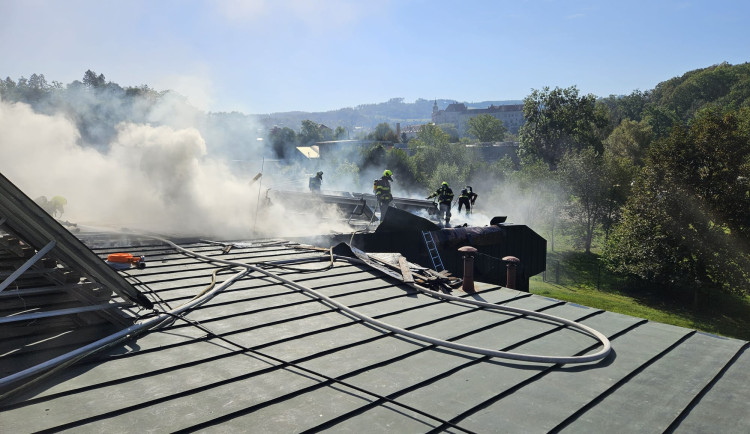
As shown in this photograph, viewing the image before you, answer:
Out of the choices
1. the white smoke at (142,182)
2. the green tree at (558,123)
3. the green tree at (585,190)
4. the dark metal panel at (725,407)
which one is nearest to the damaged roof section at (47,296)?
the dark metal panel at (725,407)

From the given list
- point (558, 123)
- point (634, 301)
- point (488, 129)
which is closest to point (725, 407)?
point (634, 301)

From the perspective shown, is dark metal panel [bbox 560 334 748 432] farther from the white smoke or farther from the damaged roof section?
the white smoke

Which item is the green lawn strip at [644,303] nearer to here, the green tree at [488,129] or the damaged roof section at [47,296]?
the damaged roof section at [47,296]

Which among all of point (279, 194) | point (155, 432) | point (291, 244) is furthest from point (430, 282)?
point (279, 194)

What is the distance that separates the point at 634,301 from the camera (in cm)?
2881

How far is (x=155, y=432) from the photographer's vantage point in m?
3.72

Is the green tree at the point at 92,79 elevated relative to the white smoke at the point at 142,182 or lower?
elevated

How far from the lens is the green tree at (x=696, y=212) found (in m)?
24.3

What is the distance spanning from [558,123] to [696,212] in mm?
37248

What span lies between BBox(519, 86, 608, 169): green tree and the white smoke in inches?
1803

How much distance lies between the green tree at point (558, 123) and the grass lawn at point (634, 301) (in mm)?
27192

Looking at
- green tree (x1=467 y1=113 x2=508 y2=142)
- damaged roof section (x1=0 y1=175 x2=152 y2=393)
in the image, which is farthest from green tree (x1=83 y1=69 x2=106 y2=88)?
green tree (x1=467 y1=113 x2=508 y2=142)

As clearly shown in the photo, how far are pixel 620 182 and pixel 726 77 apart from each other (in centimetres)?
7511

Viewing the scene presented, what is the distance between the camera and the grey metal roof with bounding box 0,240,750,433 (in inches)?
159
